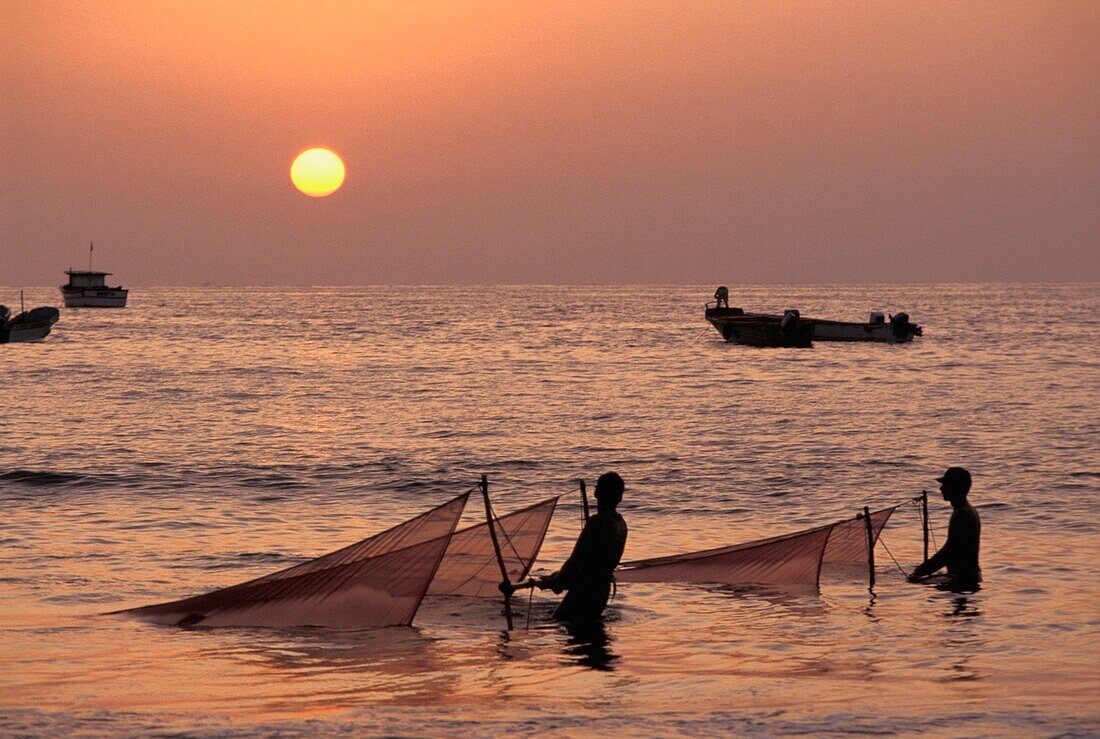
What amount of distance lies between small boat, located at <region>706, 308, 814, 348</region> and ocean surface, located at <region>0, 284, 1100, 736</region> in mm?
20223

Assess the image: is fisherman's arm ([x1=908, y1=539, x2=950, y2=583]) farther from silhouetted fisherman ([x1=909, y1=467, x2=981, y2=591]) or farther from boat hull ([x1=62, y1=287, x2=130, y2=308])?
boat hull ([x1=62, y1=287, x2=130, y2=308])

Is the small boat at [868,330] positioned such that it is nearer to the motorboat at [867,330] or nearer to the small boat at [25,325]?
the motorboat at [867,330]

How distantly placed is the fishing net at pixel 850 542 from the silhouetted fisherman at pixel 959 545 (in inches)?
27.0

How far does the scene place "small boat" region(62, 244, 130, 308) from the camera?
130 m

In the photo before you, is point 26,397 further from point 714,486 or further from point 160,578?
point 160,578

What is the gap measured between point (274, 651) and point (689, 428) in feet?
84.1

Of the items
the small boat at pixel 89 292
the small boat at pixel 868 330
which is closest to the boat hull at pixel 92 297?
the small boat at pixel 89 292

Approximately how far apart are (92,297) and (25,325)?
187 ft

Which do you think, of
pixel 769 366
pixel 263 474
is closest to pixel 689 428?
pixel 263 474

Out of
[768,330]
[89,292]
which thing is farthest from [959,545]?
Answer: [89,292]

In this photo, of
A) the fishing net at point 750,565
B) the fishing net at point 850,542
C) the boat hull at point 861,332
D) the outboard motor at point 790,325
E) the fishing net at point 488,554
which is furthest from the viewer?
the boat hull at point 861,332

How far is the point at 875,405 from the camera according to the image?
43.0 metres

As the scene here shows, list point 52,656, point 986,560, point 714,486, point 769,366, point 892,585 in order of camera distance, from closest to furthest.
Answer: point 52,656, point 892,585, point 986,560, point 714,486, point 769,366

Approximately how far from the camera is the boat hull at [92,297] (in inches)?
5157
